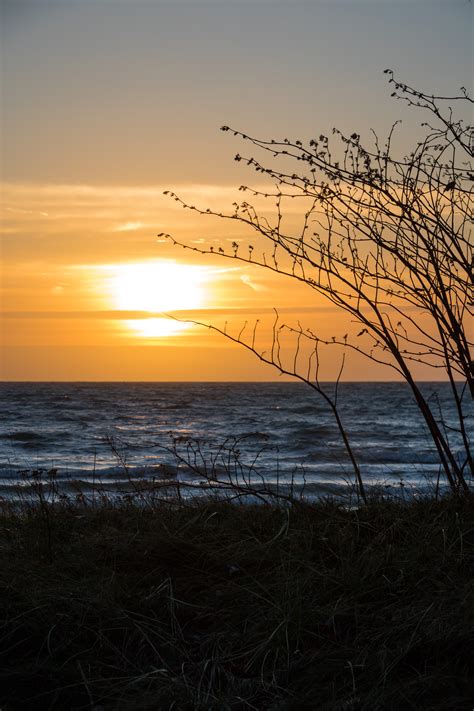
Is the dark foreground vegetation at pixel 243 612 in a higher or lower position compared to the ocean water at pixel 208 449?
higher

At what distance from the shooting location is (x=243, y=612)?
3141 millimetres

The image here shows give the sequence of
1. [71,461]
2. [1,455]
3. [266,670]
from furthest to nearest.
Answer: [71,461]
[1,455]
[266,670]

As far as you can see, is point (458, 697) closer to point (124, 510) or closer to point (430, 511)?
point (430, 511)

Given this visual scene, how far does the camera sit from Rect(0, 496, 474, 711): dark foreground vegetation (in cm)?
255

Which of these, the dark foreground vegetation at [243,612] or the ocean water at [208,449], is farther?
the ocean water at [208,449]

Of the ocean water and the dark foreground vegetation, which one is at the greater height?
the dark foreground vegetation

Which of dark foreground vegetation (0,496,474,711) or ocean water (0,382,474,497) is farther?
ocean water (0,382,474,497)

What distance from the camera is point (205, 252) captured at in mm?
4566

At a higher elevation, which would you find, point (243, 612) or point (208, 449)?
point (243, 612)

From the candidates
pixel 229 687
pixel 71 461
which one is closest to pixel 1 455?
pixel 71 461

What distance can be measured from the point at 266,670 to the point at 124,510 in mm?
2235

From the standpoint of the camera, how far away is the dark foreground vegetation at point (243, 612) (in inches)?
100

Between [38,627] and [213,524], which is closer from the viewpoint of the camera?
[38,627]

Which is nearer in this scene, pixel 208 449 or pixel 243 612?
pixel 243 612
